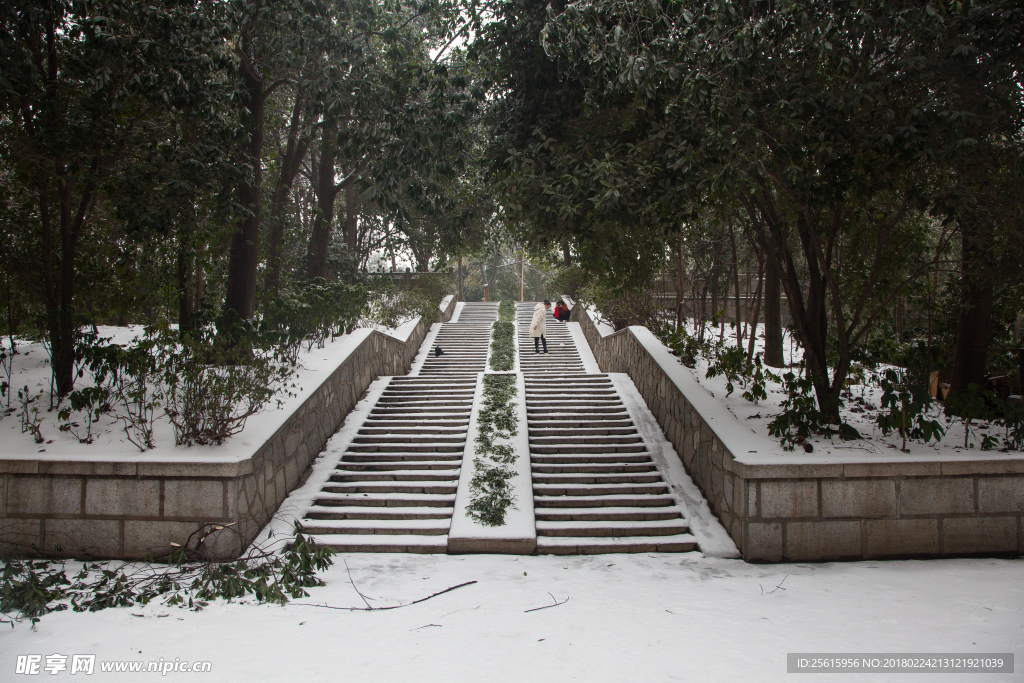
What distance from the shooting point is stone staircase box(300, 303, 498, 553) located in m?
6.32

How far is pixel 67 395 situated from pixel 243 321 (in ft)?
6.76

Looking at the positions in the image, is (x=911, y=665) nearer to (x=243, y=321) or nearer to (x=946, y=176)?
(x=946, y=176)

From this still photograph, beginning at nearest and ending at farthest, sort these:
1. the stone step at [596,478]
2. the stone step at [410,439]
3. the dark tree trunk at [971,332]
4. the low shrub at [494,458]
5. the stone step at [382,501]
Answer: the low shrub at [494,458]
the stone step at [382,501]
the dark tree trunk at [971,332]
the stone step at [596,478]
the stone step at [410,439]

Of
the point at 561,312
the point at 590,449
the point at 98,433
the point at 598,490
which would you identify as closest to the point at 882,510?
the point at 598,490

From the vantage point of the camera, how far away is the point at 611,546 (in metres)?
6.11

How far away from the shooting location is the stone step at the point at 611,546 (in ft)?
20.0

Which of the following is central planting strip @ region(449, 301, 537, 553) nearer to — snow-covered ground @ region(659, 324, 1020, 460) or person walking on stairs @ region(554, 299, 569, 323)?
snow-covered ground @ region(659, 324, 1020, 460)

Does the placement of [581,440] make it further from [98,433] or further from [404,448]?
[98,433]

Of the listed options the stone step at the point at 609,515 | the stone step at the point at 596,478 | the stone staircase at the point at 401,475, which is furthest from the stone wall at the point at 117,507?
the stone step at the point at 596,478

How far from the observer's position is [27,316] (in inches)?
320

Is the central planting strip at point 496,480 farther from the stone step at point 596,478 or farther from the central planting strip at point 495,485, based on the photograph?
the stone step at point 596,478

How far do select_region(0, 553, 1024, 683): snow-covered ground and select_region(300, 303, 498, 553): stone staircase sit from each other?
0.55 m

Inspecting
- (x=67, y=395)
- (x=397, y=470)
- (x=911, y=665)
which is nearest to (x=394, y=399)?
(x=397, y=470)

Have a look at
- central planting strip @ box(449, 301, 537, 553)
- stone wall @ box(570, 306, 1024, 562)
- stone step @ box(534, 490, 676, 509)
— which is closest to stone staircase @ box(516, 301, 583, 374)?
central planting strip @ box(449, 301, 537, 553)
